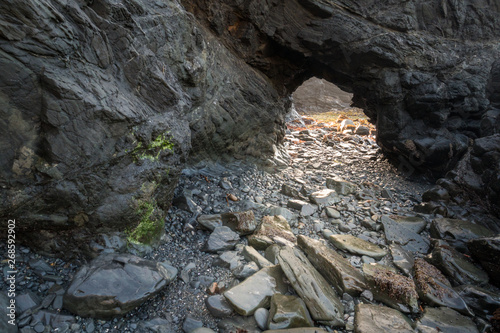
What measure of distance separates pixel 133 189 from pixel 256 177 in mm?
4704

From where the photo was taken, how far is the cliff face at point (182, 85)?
3428mm

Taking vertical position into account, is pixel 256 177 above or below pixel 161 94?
below

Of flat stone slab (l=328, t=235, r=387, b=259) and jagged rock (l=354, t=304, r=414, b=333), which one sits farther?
flat stone slab (l=328, t=235, r=387, b=259)

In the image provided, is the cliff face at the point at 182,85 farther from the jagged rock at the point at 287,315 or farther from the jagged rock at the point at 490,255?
the jagged rock at the point at 490,255

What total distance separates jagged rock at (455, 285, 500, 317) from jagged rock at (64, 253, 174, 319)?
467 centimetres

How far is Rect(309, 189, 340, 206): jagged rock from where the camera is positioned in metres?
7.37

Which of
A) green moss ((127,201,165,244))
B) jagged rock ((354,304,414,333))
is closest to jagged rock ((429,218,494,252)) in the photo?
jagged rock ((354,304,414,333))

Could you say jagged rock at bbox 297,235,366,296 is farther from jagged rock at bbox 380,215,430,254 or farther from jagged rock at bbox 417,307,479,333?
jagged rock at bbox 380,215,430,254

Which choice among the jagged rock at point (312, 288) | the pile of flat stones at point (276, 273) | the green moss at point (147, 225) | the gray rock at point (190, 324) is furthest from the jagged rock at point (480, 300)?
the green moss at point (147, 225)

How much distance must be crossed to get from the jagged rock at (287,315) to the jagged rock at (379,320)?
0.71m

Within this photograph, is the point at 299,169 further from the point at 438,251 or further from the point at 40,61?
the point at 40,61

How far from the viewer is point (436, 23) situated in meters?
9.41

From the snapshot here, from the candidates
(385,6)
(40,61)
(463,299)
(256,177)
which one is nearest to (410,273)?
(463,299)

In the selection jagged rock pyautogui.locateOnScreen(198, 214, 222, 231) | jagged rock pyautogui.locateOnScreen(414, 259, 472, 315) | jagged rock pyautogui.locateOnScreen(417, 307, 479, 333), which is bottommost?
jagged rock pyautogui.locateOnScreen(198, 214, 222, 231)
